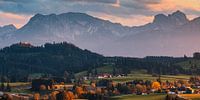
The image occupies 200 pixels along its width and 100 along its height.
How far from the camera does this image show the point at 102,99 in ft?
649

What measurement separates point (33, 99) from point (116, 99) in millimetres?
29896

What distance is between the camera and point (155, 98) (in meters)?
184

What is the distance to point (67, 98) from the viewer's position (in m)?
195

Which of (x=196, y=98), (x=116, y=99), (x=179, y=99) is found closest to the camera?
(x=179, y=99)

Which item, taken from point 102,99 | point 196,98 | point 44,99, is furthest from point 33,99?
point 196,98

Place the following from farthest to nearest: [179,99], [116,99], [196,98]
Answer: [116,99], [196,98], [179,99]

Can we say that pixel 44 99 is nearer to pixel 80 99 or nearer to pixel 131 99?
pixel 80 99

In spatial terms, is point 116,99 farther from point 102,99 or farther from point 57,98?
point 57,98

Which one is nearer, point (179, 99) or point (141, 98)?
point (179, 99)

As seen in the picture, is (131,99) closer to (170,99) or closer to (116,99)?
(116,99)

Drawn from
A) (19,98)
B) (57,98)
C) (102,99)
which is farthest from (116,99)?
(19,98)

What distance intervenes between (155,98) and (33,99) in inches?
1750

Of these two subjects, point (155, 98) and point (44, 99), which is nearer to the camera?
point (155, 98)

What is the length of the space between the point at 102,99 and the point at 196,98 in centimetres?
3635
